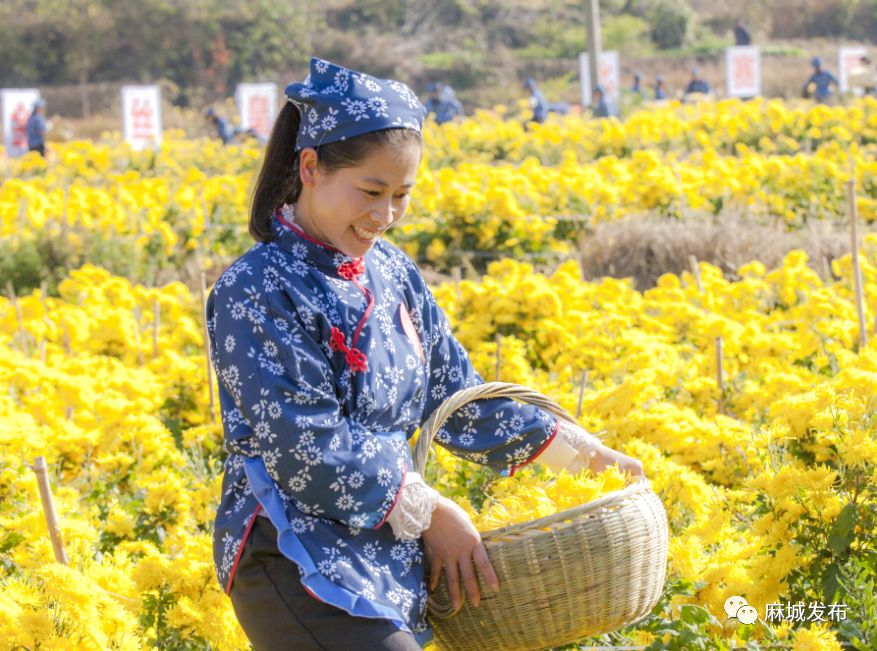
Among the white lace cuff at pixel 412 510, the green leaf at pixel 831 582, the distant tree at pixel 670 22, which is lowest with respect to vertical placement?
the distant tree at pixel 670 22

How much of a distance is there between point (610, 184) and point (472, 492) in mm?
5700

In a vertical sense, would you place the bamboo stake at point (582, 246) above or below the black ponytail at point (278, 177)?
below

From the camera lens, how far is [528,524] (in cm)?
202

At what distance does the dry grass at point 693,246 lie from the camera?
284 inches

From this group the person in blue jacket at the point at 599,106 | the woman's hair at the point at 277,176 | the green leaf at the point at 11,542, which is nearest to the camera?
the woman's hair at the point at 277,176

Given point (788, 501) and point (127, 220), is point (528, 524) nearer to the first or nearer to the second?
point (788, 501)

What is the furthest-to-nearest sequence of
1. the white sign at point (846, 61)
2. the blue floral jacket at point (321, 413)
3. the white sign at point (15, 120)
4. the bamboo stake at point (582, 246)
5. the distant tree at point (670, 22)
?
the distant tree at point (670, 22), the white sign at point (846, 61), the white sign at point (15, 120), the bamboo stake at point (582, 246), the blue floral jacket at point (321, 413)

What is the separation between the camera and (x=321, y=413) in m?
1.96

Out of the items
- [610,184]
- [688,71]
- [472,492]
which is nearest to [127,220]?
[610,184]

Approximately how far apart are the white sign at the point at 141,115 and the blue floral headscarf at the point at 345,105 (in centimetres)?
1527

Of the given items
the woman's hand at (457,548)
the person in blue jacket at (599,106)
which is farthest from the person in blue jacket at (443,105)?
the woman's hand at (457,548)

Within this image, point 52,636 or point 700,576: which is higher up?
point 52,636

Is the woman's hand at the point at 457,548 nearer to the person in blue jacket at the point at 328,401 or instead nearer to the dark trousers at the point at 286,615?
the person in blue jacket at the point at 328,401

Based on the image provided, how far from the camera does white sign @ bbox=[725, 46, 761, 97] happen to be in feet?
74.9
